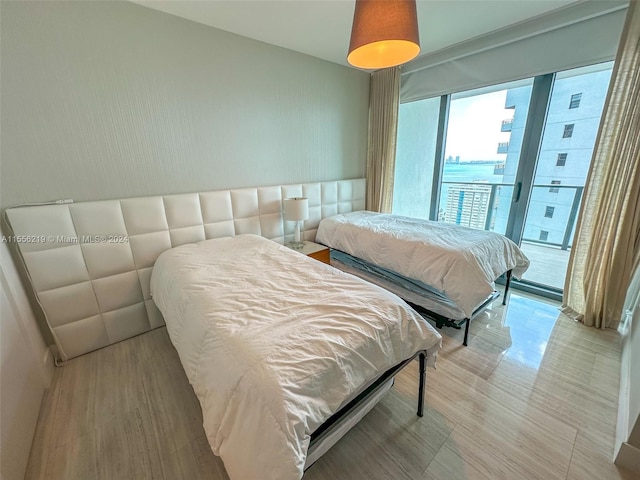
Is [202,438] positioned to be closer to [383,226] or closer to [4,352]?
[4,352]

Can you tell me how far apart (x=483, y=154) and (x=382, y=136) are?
126 centimetres

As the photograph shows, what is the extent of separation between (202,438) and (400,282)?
186 cm

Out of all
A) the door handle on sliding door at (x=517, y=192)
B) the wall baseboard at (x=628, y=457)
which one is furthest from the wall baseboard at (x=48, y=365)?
the door handle on sliding door at (x=517, y=192)

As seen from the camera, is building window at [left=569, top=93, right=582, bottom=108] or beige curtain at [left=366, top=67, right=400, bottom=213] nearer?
building window at [left=569, top=93, right=582, bottom=108]

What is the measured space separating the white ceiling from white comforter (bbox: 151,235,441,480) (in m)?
1.98

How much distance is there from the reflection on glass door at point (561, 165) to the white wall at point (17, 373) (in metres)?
4.23

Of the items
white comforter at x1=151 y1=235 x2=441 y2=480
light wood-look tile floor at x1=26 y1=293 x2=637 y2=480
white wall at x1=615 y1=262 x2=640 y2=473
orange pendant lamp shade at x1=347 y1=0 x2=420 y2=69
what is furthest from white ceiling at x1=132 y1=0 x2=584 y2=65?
light wood-look tile floor at x1=26 y1=293 x2=637 y2=480

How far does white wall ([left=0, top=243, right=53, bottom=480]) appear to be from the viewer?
120cm

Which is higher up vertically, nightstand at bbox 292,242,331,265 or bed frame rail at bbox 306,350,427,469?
nightstand at bbox 292,242,331,265

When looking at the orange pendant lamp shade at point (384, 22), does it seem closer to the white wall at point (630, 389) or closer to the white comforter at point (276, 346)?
the white comforter at point (276, 346)

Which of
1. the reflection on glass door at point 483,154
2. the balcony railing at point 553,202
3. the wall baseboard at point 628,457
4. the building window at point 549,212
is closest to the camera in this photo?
the wall baseboard at point 628,457

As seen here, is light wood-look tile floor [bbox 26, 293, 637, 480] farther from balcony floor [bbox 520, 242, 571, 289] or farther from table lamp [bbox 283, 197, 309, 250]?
table lamp [bbox 283, 197, 309, 250]

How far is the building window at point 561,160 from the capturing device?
107 inches

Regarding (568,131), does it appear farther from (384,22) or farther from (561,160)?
(384,22)
